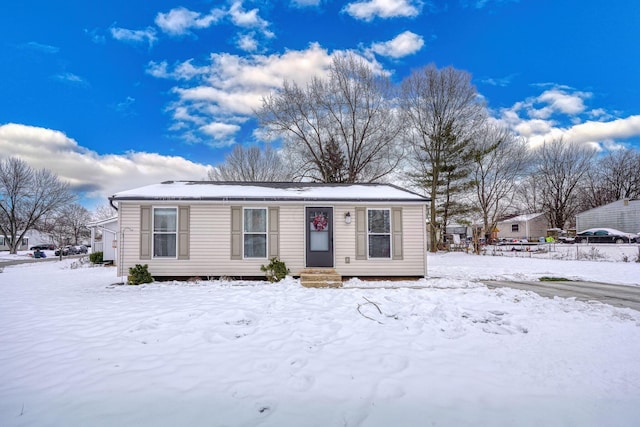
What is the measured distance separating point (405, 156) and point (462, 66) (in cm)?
665

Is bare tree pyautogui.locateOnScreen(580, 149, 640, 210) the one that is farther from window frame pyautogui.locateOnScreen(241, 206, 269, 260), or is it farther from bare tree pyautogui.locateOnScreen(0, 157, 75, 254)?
bare tree pyautogui.locateOnScreen(0, 157, 75, 254)

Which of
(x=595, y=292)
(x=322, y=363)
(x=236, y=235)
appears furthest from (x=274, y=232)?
(x=595, y=292)

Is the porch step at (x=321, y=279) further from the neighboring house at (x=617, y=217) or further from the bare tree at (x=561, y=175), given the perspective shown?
the bare tree at (x=561, y=175)

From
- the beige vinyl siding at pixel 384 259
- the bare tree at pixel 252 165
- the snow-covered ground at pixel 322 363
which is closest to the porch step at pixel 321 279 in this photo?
the beige vinyl siding at pixel 384 259

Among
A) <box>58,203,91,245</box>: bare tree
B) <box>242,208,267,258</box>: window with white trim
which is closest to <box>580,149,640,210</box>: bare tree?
<box>242,208,267,258</box>: window with white trim

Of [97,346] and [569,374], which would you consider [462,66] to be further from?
[97,346]

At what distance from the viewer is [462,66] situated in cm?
2125

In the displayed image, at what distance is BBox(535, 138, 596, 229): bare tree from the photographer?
3350cm

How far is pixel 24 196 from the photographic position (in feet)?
108

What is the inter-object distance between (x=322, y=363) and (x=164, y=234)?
7.67m

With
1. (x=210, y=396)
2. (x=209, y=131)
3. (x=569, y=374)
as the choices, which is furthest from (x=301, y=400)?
(x=209, y=131)

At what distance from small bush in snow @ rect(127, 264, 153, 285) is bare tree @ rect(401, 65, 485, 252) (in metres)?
18.2

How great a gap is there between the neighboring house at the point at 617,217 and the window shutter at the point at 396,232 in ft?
93.4

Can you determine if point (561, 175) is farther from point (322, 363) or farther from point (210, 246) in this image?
point (322, 363)
